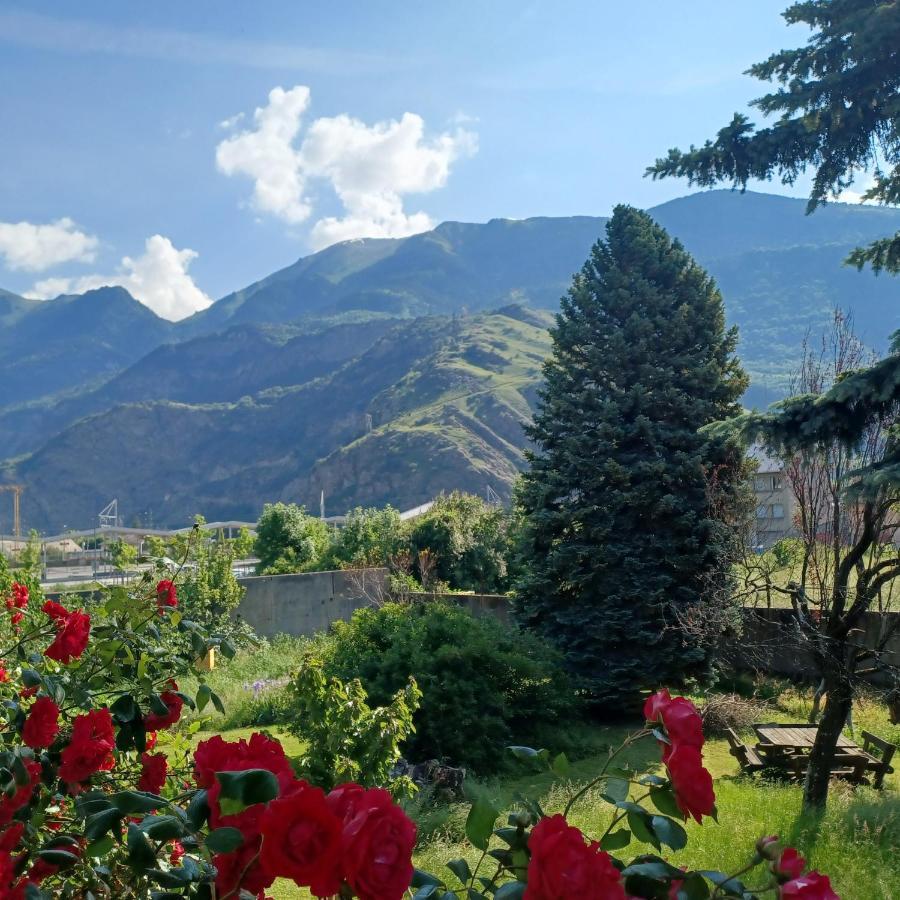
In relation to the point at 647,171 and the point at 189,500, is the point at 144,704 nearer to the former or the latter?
the point at 647,171

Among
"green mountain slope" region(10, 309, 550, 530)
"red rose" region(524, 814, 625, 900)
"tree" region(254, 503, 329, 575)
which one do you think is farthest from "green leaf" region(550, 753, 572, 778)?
"green mountain slope" region(10, 309, 550, 530)

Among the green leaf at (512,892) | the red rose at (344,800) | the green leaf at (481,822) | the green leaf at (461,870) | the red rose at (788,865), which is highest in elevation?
the red rose at (344,800)

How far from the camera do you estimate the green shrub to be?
5.64m

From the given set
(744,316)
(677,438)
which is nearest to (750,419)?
(677,438)

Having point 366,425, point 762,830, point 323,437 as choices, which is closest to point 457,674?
point 762,830

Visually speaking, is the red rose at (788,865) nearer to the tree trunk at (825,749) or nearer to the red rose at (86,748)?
the red rose at (86,748)

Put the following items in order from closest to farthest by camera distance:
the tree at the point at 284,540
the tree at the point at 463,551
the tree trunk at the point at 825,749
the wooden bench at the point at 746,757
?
the tree trunk at the point at 825,749 < the wooden bench at the point at 746,757 < the tree at the point at 463,551 < the tree at the point at 284,540

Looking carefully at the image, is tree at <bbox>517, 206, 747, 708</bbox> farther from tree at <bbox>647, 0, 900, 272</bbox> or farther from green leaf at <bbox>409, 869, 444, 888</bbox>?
green leaf at <bbox>409, 869, 444, 888</bbox>

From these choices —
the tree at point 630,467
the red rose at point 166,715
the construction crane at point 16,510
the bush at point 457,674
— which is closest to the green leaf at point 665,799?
the red rose at point 166,715

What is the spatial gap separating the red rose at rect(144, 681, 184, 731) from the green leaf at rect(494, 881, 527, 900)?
1.44 meters

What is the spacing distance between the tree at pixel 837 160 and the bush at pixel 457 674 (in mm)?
3101

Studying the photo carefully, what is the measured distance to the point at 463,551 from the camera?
16.2 m

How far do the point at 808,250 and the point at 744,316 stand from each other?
4787cm

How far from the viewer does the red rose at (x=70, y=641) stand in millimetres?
2639
